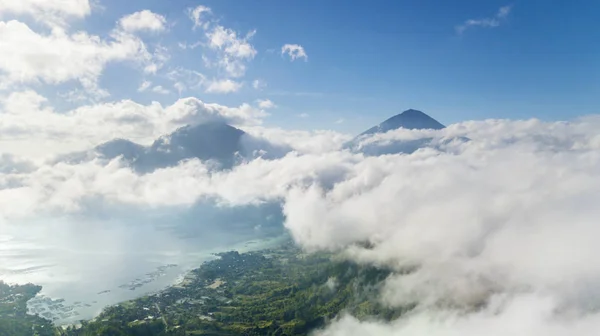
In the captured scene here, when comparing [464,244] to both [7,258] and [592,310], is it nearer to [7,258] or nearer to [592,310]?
[592,310]

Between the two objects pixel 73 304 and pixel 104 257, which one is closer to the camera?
pixel 73 304

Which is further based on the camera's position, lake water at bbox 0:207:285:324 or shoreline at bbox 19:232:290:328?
lake water at bbox 0:207:285:324

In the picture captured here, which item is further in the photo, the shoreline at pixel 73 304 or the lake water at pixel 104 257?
the lake water at pixel 104 257

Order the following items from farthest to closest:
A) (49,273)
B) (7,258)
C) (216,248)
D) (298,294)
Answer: (216,248) → (7,258) → (49,273) → (298,294)

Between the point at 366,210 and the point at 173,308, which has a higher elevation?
the point at 366,210

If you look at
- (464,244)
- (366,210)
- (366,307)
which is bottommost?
(366,307)

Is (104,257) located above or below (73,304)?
above

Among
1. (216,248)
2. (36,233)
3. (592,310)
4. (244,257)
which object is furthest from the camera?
(36,233)

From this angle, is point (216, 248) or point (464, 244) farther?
point (216, 248)

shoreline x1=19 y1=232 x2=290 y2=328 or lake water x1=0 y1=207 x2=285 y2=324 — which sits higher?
lake water x1=0 y1=207 x2=285 y2=324

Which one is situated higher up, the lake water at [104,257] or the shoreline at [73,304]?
the lake water at [104,257]

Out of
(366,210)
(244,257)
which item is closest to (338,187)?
(366,210)
